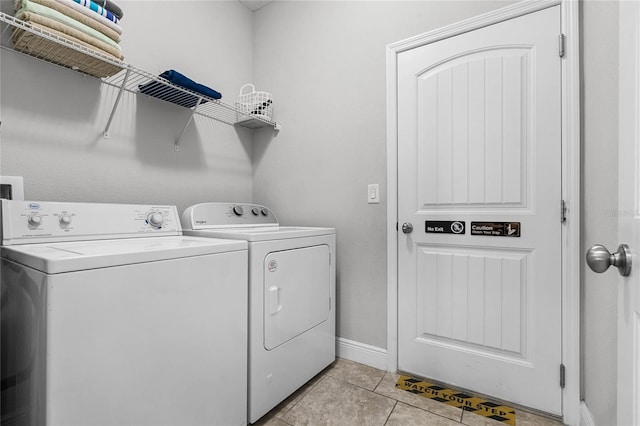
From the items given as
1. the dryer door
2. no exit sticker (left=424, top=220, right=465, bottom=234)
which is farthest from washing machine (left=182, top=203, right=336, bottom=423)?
no exit sticker (left=424, top=220, right=465, bottom=234)

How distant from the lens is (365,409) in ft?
4.92

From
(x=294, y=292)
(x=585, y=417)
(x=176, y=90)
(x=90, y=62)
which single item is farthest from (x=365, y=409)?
(x=90, y=62)

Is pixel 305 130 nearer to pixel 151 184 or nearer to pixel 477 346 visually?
pixel 151 184

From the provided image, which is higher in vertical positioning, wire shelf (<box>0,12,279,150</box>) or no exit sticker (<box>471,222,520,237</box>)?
wire shelf (<box>0,12,279,150</box>)

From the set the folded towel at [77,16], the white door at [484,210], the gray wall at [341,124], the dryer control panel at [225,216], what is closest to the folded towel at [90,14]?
the folded towel at [77,16]

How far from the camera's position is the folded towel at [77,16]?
1.18 metres

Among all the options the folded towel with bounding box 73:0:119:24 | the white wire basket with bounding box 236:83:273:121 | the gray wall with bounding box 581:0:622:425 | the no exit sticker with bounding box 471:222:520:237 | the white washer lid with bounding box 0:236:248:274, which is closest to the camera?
the white washer lid with bounding box 0:236:248:274

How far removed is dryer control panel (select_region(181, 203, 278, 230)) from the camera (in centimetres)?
169

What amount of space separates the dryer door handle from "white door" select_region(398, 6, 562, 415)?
755 millimetres

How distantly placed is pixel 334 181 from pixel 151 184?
3.62 feet

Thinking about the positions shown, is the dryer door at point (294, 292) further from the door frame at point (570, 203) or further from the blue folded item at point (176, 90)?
the door frame at point (570, 203)

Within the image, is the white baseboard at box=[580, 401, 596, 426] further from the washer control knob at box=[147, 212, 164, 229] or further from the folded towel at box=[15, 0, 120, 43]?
the folded towel at box=[15, 0, 120, 43]

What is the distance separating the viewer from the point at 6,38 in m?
1.28

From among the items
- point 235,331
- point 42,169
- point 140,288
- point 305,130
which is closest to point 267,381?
point 235,331
